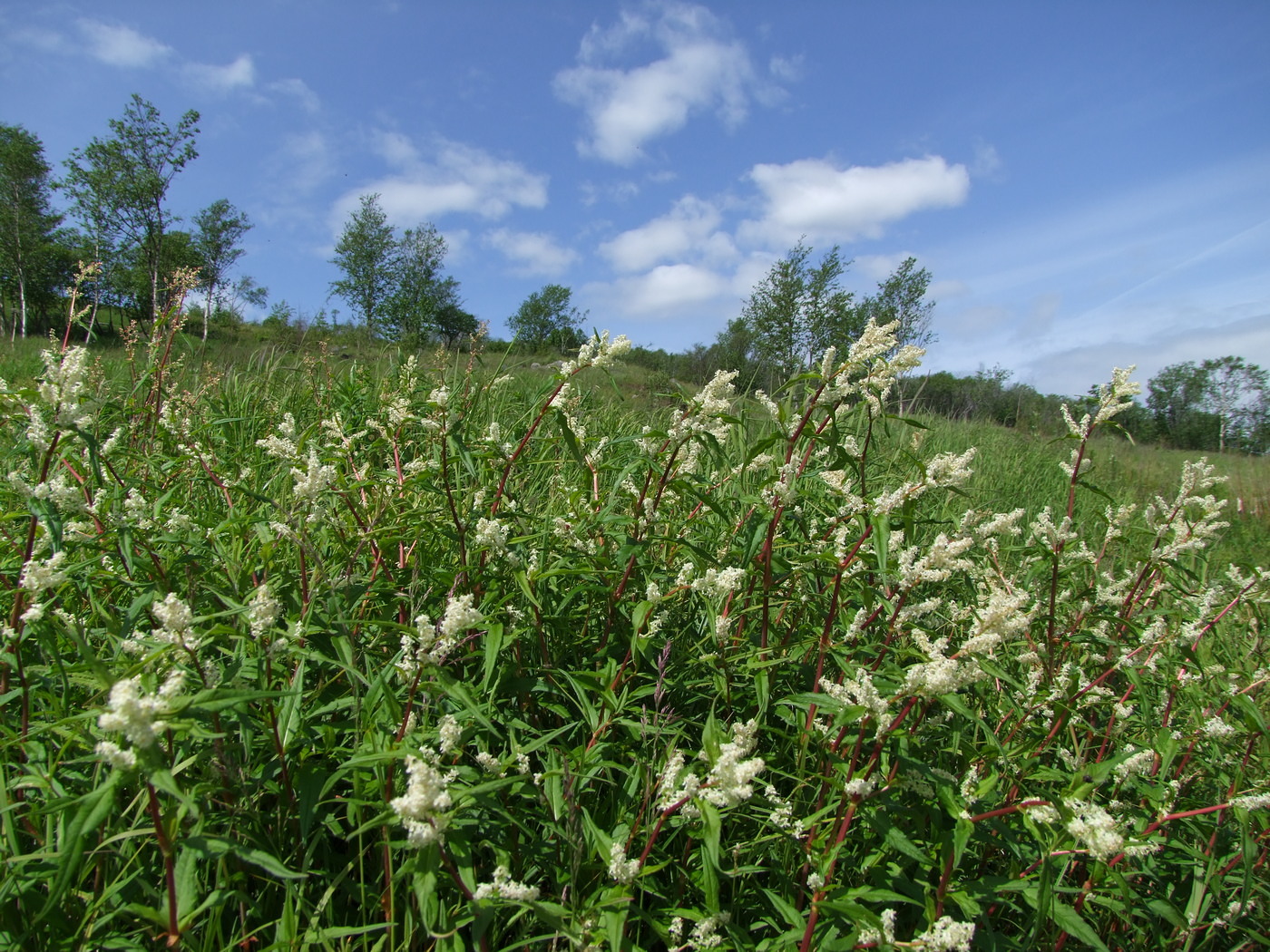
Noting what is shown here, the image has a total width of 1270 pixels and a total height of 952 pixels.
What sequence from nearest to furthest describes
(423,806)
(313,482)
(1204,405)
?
(423,806) < (313,482) < (1204,405)

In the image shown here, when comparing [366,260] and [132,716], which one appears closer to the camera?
[132,716]

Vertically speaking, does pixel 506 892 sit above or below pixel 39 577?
below

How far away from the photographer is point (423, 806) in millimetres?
1189

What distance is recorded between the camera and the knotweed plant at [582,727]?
1.39 meters

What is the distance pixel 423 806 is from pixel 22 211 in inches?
2241

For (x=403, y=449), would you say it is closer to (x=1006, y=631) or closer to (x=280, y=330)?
(x=1006, y=631)

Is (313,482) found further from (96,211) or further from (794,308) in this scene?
(96,211)

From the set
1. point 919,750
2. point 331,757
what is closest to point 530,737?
point 331,757

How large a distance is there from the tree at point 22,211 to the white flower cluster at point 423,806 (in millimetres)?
53019

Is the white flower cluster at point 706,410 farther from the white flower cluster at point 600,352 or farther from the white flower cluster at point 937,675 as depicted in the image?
the white flower cluster at point 937,675

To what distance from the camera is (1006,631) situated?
160 centimetres

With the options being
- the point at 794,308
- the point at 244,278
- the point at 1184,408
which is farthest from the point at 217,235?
the point at 1184,408

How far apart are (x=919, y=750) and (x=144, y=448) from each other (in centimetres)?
394

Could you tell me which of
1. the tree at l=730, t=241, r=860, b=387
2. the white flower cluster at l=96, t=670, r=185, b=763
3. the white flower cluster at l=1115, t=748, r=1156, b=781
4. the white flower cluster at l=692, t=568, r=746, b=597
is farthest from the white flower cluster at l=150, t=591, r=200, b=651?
the tree at l=730, t=241, r=860, b=387
